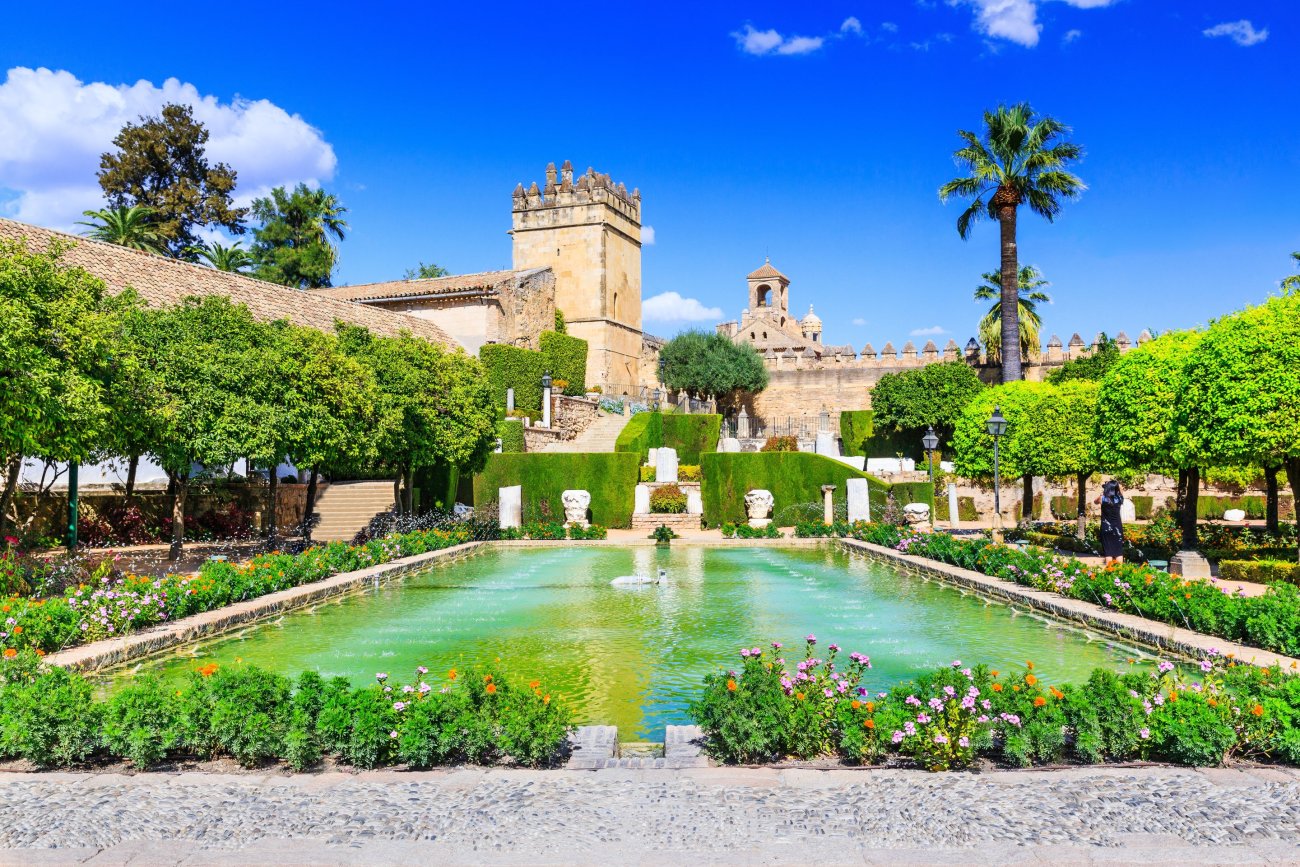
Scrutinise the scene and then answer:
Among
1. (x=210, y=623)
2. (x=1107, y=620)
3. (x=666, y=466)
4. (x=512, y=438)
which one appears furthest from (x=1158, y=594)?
(x=512, y=438)

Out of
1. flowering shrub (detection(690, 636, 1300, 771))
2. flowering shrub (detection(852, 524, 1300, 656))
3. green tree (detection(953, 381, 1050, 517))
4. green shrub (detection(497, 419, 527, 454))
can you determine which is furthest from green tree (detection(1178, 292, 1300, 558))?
green shrub (detection(497, 419, 527, 454))

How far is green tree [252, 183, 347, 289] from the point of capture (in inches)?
1834

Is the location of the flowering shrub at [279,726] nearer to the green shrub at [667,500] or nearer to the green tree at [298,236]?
the green shrub at [667,500]

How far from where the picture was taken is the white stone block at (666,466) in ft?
87.2

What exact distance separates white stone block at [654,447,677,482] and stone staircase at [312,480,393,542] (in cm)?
762

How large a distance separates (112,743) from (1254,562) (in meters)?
13.9

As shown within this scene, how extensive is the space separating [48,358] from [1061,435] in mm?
19372

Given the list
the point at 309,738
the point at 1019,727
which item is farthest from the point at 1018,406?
the point at 309,738

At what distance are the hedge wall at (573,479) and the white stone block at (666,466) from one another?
3.13ft

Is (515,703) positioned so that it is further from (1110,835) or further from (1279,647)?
(1279,647)

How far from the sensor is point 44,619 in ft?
27.4

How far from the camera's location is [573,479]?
25.5 metres

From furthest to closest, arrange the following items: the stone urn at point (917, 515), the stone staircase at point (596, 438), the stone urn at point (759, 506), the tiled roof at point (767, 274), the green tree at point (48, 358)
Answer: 1. the tiled roof at point (767, 274)
2. the stone staircase at point (596, 438)
3. the stone urn at point (759, 506)
4. the stone urn at point (917, 515)
5. the green tree at point (48, 358)

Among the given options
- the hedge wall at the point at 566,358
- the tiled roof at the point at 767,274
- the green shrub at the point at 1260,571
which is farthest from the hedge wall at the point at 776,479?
the tiled roof at the point at 767,274
